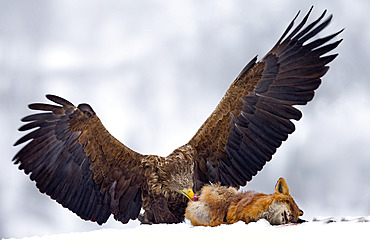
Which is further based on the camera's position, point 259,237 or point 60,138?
point 60,138

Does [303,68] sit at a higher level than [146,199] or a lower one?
higher

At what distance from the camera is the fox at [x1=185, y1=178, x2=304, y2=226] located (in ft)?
12.4

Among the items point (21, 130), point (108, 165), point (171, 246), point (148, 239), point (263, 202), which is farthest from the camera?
point (108, 165)

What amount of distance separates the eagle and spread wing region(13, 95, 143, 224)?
12 millimetres

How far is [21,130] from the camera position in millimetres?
5973

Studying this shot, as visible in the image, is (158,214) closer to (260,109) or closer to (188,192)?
(188,192)

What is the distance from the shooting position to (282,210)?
3764 millimetres

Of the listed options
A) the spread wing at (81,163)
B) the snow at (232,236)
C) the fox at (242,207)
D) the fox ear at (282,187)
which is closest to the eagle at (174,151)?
the spread wing at (81,163)

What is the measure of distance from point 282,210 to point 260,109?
8.83ft

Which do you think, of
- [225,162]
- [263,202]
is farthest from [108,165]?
[263,202]

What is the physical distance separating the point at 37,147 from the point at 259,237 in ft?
12.4

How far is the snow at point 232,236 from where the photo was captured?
294 cm

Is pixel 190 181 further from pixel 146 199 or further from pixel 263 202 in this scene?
pixel 263 202

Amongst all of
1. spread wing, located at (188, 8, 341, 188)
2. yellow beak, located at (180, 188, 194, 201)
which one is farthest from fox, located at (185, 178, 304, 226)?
spread wing, located at (188, 8, 341, 188)
